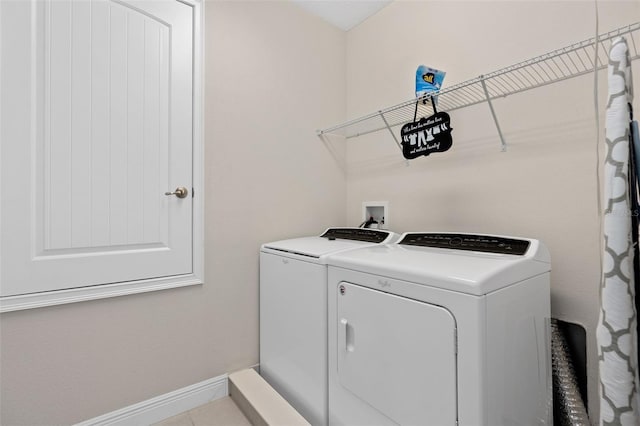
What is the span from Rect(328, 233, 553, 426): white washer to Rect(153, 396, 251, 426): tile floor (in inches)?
22.6

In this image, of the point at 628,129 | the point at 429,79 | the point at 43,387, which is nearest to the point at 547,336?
the point at 628,129

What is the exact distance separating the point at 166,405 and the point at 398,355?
4.27 feet

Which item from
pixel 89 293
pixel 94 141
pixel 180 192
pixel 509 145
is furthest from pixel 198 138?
pixel 509 145

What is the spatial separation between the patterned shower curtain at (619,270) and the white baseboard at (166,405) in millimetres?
1708

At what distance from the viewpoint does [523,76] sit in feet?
4.72

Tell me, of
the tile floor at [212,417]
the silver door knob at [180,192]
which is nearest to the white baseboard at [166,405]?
the tile floor at [212,417]

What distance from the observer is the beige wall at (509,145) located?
1.25 m

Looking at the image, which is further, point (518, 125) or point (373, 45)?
point (373, 45)

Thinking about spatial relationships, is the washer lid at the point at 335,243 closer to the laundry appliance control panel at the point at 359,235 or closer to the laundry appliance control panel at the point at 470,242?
the laundry appliance control panel at the point at 359,235

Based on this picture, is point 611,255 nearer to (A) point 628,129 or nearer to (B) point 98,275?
(A) point 628,129

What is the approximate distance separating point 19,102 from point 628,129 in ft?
6.54

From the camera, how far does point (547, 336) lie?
119 centimetres

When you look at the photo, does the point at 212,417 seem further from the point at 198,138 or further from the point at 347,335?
the point at 198,138

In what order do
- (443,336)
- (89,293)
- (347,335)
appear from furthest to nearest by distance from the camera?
(89,293) → (347,335) → (443,336)
